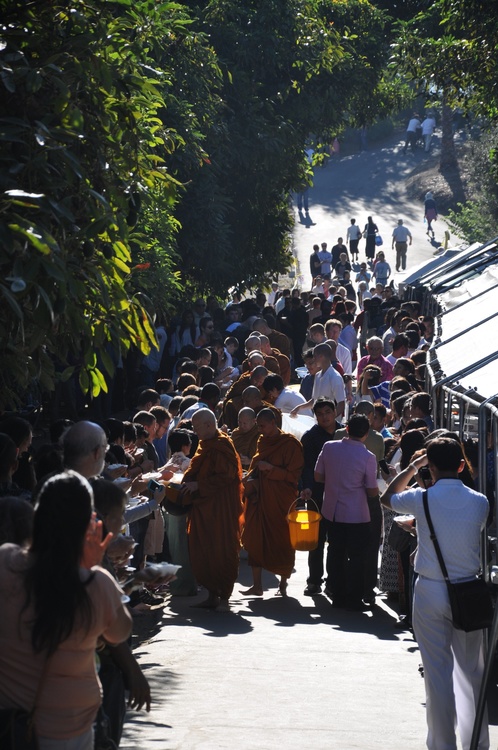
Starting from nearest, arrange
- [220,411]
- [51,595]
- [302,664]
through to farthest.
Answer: [51,595]
[302,664]
[220,411]

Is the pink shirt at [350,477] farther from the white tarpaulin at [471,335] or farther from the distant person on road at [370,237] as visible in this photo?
the distant person on road at [370,237]

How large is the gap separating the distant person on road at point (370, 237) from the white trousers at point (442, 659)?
39.7 metres

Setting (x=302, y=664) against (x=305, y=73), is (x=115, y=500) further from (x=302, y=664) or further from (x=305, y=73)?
(x=305, y=73)

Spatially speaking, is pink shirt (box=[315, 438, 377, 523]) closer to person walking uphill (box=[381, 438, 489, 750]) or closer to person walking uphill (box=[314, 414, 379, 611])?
person walking uphill (box=[314, 414, 379, 611])

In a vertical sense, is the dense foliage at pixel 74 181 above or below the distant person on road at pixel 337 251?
below

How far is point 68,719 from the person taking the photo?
14.9ft

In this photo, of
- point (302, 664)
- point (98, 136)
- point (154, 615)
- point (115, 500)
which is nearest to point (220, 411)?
point (154, 615)

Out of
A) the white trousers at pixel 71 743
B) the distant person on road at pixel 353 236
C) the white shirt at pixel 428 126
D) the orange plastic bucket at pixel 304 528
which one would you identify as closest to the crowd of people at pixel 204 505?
the white trousers at pixel 71 743

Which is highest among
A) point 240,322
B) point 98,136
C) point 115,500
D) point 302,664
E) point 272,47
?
point 272,47

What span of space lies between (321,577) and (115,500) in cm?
649

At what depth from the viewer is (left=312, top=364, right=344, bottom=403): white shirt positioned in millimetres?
15617

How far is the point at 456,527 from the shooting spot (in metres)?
7.03

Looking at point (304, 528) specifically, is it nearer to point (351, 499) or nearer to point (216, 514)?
point (351, 499)

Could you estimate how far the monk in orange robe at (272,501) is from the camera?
11.9m
